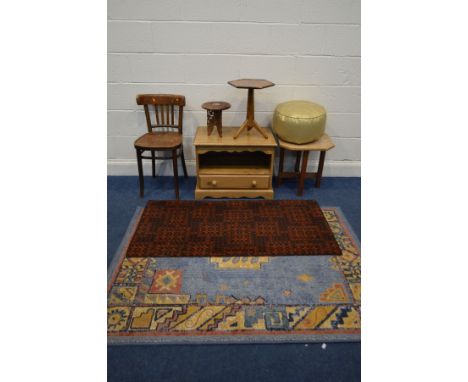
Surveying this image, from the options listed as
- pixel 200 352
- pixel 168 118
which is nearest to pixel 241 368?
pixel 200 352

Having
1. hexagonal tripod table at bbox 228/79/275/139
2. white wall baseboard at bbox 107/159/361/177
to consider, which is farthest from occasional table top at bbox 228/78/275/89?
white wall baseboard at bbox 107/159/361/177

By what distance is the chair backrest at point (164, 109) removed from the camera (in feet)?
8.89

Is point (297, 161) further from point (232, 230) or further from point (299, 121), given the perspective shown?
point (232, 230)

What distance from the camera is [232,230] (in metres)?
2.33

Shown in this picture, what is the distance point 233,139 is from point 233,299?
51.0 inches

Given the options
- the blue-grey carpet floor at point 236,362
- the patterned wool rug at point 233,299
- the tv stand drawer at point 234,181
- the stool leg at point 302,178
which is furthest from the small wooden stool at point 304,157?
the blue-grey carpet floor at point 236,362

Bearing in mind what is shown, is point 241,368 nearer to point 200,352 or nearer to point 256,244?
point 200,352

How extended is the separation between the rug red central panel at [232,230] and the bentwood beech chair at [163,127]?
1.04 feet

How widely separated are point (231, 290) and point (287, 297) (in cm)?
32

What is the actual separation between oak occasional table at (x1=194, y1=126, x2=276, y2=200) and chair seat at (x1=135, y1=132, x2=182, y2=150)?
176mm

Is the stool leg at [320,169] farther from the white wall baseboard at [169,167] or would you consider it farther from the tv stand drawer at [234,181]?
the tv stand drawer at [234,181]

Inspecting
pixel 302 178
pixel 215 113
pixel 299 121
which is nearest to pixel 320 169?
pixel 302 178

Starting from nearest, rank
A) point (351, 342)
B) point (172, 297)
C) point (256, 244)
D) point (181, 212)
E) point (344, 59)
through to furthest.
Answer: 1. point (351, 342)
2. point (172, 297)
3. point (256, 244)
4. point (181, 212)
5. point (344, 59)

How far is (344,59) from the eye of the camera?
Answer: 8.93 feet
